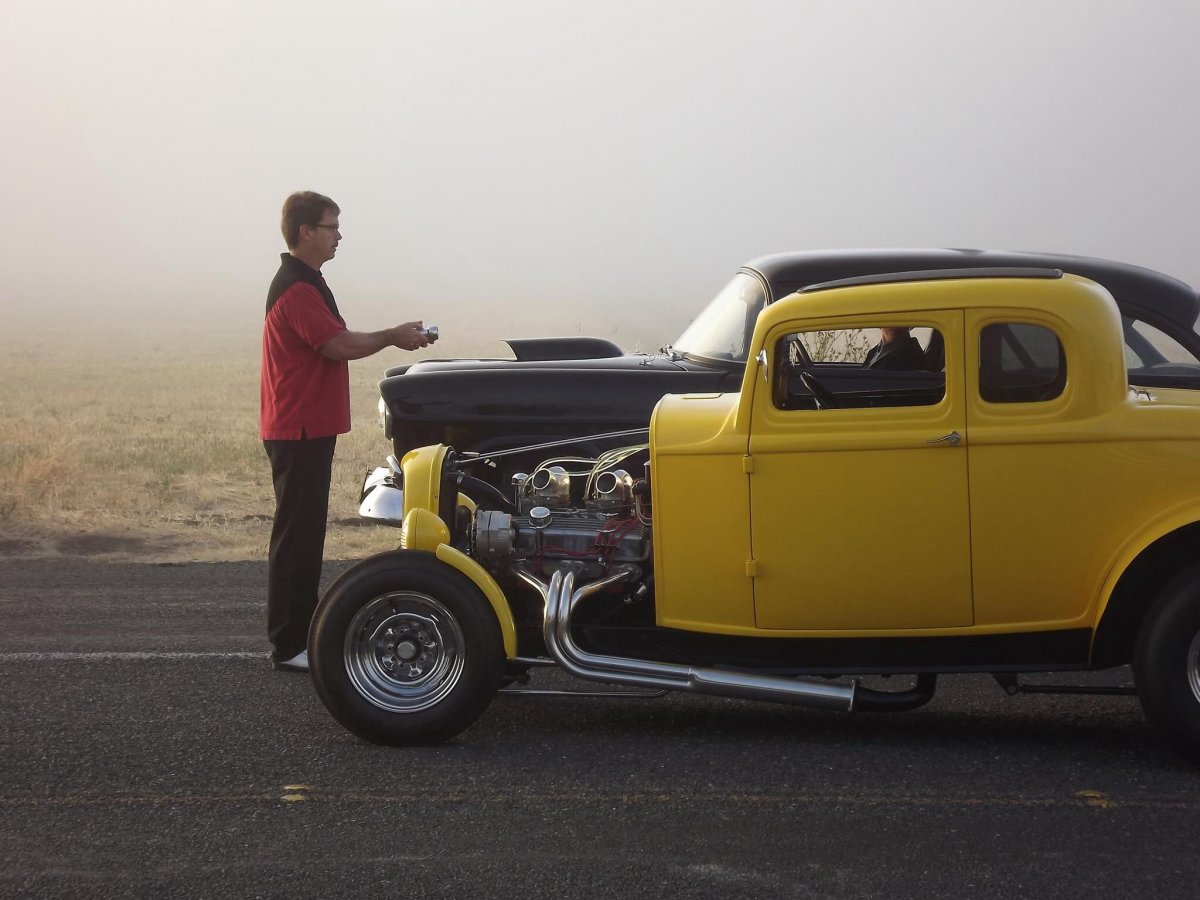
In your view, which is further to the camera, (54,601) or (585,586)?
(54,601)

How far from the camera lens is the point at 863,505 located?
5.61 m

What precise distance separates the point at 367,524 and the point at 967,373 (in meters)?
7.51

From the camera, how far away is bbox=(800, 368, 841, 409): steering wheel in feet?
19.4

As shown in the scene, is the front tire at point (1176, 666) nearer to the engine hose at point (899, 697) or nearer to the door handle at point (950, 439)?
the engine hose at point (899, 697)

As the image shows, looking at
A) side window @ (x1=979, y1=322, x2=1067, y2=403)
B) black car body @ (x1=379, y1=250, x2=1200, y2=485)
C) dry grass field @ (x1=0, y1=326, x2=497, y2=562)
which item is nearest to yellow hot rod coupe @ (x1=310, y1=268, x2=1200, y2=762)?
side window @ (x1=979, y1=322, x2=1067, y2=403)

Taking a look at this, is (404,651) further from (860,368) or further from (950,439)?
(860,368)

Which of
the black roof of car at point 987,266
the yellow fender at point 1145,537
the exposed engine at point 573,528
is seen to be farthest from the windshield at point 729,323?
the yellow fender at point 1145,537

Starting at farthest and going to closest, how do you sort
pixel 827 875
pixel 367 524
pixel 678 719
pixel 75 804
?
pixel 367 524 → pixel 678 719 → pixel 75 804 → pixel 827 875

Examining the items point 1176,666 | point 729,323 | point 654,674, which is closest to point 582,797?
point 654,674

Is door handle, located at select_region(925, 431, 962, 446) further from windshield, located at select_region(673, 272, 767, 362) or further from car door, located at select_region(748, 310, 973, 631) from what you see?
windshield, located at select_region(673, 272, 767, 362)

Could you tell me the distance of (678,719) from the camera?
249 inches

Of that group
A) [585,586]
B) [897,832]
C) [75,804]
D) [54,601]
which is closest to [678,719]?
[585,586]

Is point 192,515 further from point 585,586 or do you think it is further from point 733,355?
point 585,586

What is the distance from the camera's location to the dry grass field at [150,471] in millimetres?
11312
